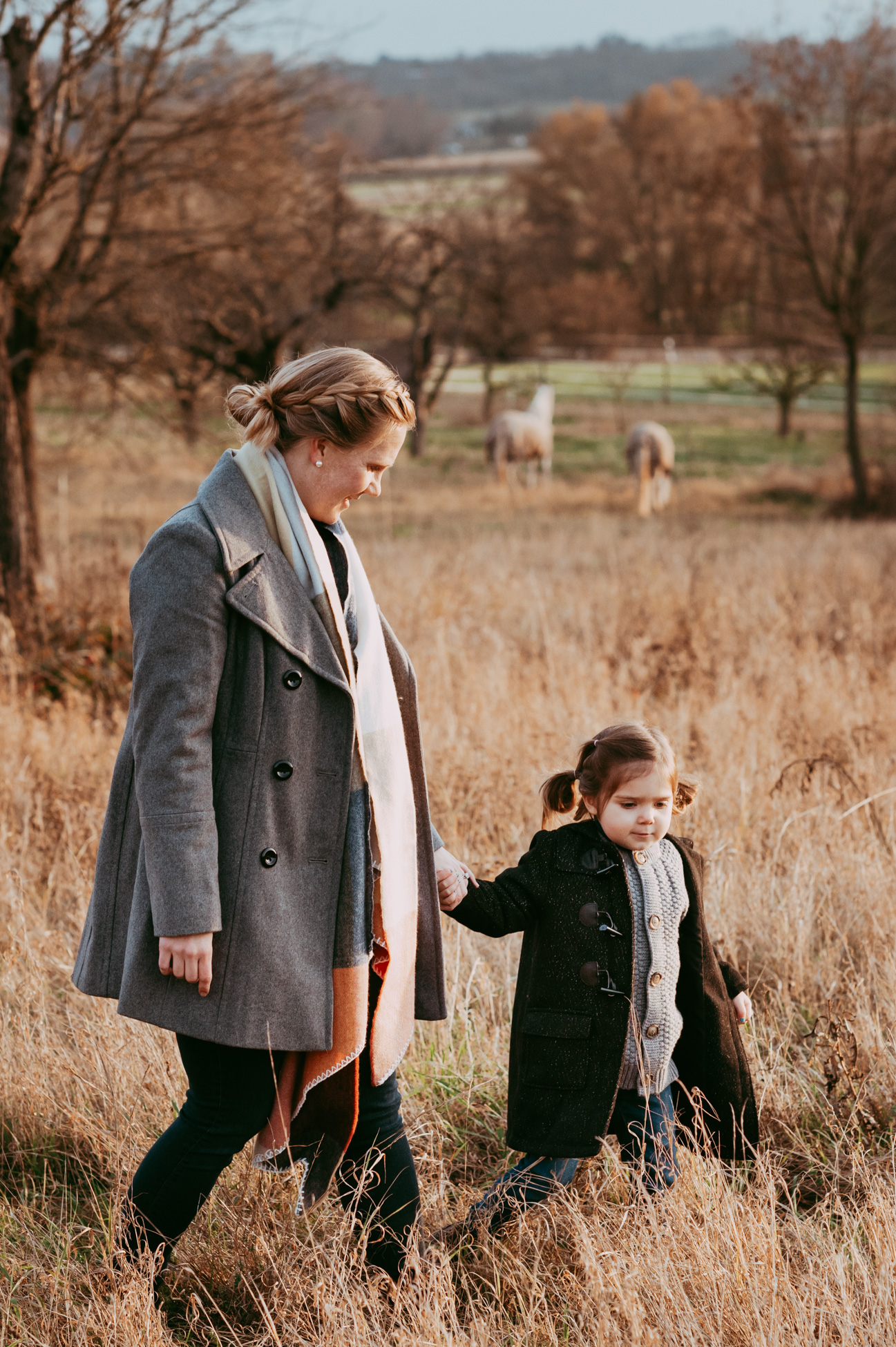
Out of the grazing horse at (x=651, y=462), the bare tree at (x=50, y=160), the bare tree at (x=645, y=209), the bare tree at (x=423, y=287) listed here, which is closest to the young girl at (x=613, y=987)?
the bare tree at (x=50, y=160)

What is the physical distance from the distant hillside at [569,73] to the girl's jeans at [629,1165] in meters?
170

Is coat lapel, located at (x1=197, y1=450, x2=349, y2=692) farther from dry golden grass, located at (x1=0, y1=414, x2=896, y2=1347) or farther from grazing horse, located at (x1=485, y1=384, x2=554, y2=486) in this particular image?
grazing horse, located at (x1=485, y1=384, x2=554, y2=486)

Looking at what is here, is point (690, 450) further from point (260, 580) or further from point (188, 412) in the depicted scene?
point (260, 580)

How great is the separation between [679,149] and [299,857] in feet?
180

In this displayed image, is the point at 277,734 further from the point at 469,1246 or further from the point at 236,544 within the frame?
the point at 469,1246

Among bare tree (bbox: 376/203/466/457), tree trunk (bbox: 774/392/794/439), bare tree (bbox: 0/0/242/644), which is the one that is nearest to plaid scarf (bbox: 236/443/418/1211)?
bare tree (bbox: 0/0/242/644)

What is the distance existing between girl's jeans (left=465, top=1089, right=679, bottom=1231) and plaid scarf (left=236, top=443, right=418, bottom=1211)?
1.21 ft

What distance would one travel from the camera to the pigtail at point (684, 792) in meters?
2.36

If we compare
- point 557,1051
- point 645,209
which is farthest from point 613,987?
point 645,209

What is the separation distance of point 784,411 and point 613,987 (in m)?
25.6

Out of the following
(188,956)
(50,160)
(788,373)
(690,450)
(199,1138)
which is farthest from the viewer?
(788,373)

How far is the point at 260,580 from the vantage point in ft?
6.36

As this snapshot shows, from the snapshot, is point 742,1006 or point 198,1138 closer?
point 198,1138

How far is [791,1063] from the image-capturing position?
285cm
